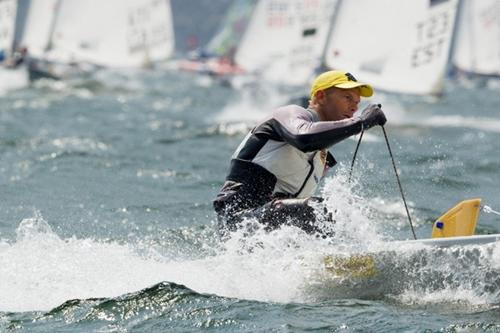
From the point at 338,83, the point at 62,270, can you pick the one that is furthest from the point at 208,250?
the point at 338,83

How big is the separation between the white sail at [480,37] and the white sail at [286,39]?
28.0 feet

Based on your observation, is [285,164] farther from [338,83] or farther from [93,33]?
[93,33]

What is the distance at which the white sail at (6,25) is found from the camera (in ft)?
109

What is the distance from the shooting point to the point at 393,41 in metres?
21.7

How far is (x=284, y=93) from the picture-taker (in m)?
24.5

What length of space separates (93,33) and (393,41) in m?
14.5

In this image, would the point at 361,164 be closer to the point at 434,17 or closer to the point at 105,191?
the point at 105,191

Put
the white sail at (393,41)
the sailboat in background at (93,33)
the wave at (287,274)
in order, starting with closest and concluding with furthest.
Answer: the wave at (287,274), the white sail at (393,41), the sailboat in background at (93,33)

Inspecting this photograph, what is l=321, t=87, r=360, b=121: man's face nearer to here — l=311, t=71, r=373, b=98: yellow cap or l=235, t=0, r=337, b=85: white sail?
l=311, t=71, r=373, b=98: yellow cap

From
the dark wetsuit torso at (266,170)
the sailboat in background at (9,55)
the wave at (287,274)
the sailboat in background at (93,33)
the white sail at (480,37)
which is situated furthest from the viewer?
the sailboat in background at (93,33)

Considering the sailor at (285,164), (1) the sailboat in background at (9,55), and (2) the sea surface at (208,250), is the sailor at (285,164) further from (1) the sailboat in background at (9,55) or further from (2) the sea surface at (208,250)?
(1) the sailboat in background at (9,55)

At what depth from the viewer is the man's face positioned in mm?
5746

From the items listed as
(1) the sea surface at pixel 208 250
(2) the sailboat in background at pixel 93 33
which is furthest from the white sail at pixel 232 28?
(1) the sea surface at pixel 208 250

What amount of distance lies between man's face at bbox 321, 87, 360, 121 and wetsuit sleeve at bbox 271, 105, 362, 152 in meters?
0.16
